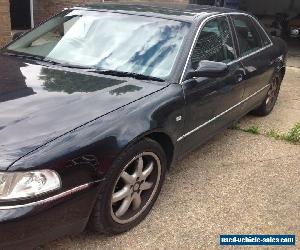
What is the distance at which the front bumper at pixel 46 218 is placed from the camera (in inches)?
85.5

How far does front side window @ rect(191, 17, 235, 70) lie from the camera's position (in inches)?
145

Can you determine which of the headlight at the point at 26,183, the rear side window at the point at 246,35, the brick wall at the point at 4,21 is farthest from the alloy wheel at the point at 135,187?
the brick wall at the point at 4,21

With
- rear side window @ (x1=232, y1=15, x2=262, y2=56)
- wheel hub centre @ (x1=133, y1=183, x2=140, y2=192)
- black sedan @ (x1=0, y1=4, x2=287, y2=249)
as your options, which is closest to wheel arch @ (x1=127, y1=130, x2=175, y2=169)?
black sedan @ (x1=0, y1=4, x2=287, y2=249)

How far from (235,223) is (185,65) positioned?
1.30 metres

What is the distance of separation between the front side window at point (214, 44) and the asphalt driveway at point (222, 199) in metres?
1.06

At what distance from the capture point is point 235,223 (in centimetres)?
326

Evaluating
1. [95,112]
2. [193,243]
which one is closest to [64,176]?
[95,112]

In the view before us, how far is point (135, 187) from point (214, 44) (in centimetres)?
171

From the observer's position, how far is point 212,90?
3.78 m

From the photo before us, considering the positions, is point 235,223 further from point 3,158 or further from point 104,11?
point 104,11

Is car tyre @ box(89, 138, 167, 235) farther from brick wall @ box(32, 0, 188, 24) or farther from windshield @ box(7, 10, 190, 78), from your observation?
brick wall @ box(32, 0, 188, 24)

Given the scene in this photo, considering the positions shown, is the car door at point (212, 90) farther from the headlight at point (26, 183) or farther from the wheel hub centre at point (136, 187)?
the headlight at point (26, 183)

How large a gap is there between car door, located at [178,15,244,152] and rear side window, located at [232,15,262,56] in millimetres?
253

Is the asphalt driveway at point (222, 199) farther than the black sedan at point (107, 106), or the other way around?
the asphalt driveway at point (222, 199)
